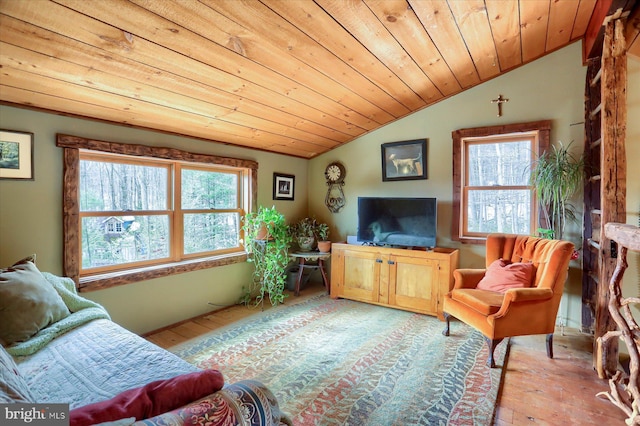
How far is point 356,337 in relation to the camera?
9.71 feet

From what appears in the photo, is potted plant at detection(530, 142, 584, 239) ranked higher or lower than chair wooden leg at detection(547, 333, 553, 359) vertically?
higher

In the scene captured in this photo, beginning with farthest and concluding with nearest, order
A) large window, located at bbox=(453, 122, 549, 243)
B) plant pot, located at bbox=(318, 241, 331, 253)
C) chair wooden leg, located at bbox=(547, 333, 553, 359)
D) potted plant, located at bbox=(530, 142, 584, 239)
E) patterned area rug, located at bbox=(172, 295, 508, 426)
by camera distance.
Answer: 1. plant pot, located at bbox=(318, 241, 331, 253)
2. large window, located at bbox=(453, 122, 549, 243)
3. potted plant, located at bbox=(530, 142, 584, 239)
4. chair wooden leg, located at bbox=(547, 333, 553, 359)
5. patterned area rug, located at bbox=(172, 295, 508, 426)

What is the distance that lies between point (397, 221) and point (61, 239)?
3239mm

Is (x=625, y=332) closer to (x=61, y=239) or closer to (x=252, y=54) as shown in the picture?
(x=252, y=54)

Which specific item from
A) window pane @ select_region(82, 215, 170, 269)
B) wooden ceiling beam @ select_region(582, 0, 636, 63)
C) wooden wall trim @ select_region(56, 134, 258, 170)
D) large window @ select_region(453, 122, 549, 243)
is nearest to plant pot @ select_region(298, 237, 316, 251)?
wooden wall trim @ select_region(56, 134, 258, 170)

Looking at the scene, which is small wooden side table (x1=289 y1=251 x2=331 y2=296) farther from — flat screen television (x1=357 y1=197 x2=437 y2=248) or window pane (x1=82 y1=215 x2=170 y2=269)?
window pane (x1=82 y1=215 x2=170 y2=269)

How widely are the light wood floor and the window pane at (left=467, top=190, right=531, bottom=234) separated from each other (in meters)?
1.13

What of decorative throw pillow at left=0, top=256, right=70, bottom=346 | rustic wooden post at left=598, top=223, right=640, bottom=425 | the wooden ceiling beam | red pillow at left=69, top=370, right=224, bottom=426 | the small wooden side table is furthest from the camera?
the small wooden side table

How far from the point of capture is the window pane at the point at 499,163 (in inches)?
136

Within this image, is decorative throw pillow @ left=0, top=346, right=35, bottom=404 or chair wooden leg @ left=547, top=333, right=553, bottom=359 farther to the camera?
chair wooden leg @ left=547, top=333, right=553, bottom=359

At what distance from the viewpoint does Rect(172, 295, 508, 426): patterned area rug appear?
6.32ft

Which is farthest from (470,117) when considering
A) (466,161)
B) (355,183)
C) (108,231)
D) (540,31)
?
(108,231)

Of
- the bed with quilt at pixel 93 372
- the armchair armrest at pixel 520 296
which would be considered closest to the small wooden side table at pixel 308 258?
the armchair armrest at pixel 520 296

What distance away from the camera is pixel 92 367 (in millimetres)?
1479
